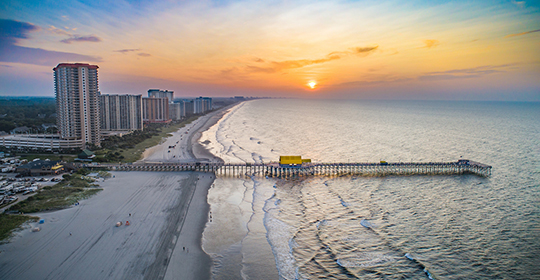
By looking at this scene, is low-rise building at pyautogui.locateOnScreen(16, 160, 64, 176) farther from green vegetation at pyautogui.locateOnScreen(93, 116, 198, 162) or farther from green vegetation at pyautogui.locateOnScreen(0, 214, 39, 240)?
green vegetation at pyautogui.locateOnScreen(0, 214, 39, 240)

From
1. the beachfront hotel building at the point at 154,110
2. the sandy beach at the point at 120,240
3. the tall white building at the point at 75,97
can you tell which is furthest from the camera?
the beachfront hotel building at the point at 154,110

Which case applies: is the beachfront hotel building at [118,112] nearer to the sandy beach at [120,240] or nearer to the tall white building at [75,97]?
the tall white building at [75,97]

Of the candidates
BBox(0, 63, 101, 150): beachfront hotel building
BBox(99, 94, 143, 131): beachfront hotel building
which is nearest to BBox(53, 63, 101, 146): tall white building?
BBox(0, 63, 101, 150): beachfront hotel building

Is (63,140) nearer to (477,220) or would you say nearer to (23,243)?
(23,243)

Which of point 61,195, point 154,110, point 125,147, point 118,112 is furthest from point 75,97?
point 154,110

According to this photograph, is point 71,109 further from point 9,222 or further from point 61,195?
point 9,222

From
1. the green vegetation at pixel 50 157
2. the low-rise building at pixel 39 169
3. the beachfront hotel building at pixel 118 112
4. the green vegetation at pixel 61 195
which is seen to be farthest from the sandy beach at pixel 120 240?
the beachfront hotel building at pixel 118 112
